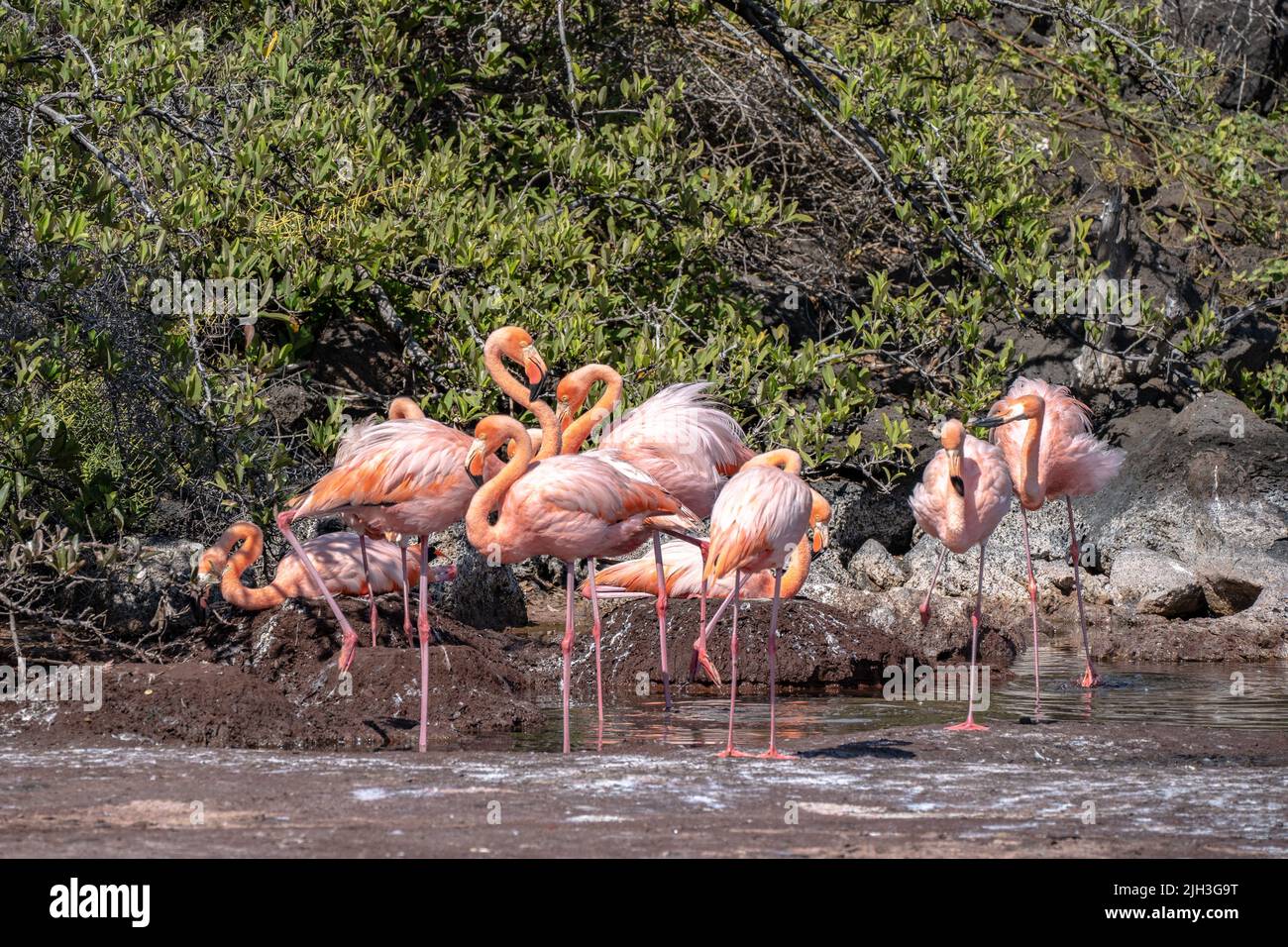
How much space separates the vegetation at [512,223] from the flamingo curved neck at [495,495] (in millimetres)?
1929

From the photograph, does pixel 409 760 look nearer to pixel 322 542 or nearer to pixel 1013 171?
pixel 322 542

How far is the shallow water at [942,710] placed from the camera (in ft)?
23.7

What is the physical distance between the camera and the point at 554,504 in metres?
6.78

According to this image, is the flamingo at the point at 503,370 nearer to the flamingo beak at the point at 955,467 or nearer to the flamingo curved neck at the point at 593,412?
the flamingo curved neck at the point at 593,412

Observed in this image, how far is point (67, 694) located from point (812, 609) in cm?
446

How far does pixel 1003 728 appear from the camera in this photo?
22.1ft

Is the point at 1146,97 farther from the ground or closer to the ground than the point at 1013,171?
farther from the ground

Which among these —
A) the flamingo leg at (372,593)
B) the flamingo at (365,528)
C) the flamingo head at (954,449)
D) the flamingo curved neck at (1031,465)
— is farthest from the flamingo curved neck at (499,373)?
the flamingo curved neck at (1031,465)

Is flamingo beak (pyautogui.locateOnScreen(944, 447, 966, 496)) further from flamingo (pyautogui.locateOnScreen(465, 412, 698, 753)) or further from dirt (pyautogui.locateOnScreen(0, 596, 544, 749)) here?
dirt (pyautogui.locateOnScreen(0, 596, 544, 749))

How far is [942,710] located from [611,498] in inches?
95.2

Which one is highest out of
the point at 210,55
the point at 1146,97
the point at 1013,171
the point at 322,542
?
the point at 1146,97

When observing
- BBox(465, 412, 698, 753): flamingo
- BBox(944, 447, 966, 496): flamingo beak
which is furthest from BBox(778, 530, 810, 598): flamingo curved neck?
BBox(465, 412, 698, 753): flamingo

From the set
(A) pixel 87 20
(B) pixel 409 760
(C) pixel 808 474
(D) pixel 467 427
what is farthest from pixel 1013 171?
(B) pixel 409 760

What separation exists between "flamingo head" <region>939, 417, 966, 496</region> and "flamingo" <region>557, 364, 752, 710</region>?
1.24 meters
